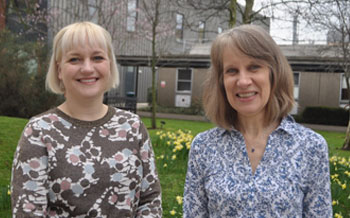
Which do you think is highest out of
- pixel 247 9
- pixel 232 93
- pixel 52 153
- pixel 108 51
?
pixel 247 9

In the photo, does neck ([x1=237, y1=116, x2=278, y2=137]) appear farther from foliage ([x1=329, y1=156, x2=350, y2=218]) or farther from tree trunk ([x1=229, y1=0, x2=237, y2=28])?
tree trunk ([x1=229, y1=0, x2=237, y2=28])

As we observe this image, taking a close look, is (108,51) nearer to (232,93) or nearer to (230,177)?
(232,93)

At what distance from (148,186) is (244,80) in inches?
30.6

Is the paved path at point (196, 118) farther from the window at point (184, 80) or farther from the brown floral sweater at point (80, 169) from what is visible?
the brown floral sweater at point (80, 169)

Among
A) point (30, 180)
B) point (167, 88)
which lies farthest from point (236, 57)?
point (167, 88)

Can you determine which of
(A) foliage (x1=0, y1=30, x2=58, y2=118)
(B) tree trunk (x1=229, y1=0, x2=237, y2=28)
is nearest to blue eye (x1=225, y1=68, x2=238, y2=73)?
(B) tree trunk (x1=229, y1=0, x2=237, y2=28)

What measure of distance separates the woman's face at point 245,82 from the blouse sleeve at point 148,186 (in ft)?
1.75

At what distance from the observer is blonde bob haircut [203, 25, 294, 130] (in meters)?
1.93

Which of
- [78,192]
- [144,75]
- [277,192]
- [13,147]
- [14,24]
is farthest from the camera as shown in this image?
[144,75]

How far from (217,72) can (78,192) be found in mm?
919

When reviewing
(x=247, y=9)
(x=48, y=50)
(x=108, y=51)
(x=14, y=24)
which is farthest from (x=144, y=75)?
(x=108, y=51)

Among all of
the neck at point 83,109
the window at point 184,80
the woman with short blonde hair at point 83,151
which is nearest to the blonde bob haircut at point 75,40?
the woman with short blonde hair at point 83,151

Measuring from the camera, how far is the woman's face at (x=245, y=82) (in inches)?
76.6

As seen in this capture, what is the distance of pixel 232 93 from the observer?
6.59ft
